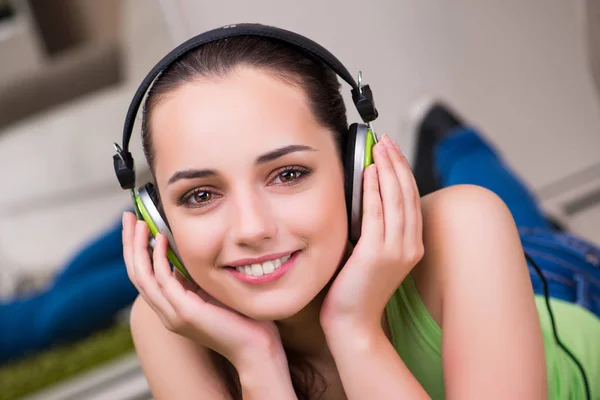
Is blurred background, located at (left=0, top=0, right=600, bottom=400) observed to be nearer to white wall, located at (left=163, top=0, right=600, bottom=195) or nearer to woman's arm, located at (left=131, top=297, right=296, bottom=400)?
white wall, located at (left=163, top=0, right=600, bottom=195)

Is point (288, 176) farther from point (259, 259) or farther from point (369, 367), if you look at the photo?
point (369, 367)

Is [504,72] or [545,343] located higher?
[504,72]

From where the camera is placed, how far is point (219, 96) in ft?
2.08

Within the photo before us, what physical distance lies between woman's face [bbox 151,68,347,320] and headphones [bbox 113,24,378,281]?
0.07 ft

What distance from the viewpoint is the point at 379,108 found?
167cm

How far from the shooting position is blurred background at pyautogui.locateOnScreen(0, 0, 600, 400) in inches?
58.3

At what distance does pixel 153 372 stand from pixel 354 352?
1.00 feet

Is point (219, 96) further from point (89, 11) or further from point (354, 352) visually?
point (89, 11)

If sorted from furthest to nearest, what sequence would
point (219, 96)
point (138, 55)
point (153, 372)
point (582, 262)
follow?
→ 1. point (138, 55)
2. point (582, 262)
3. point (153, 372)
4. point (219, 96)

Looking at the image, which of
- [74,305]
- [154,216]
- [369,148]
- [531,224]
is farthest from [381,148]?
[74,305]

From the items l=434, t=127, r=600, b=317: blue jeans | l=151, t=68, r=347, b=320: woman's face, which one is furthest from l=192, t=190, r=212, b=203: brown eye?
l=434, t=127, r=600, b=317: blue jeans

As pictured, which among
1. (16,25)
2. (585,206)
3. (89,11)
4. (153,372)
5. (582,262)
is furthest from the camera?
(89,11)

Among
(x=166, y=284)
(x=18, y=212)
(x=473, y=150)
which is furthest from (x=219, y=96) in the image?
(x=18, y=212)

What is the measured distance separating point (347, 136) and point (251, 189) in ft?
0.48
